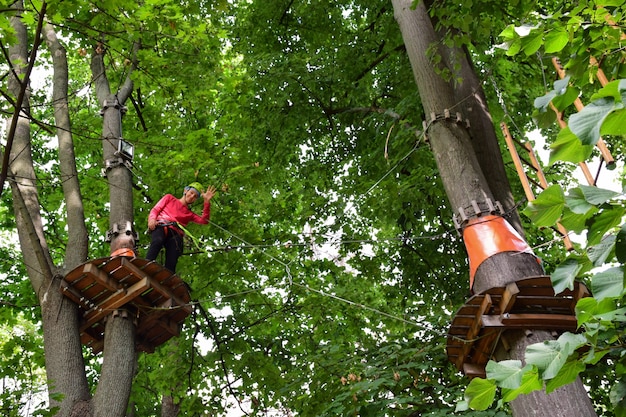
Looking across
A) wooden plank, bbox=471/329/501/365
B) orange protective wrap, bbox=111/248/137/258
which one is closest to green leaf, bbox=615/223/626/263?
wooden plank, bbox=471/329/501/365

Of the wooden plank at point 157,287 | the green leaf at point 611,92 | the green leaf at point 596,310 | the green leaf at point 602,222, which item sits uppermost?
the wooden plank at point 157,287

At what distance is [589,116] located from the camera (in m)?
1.30

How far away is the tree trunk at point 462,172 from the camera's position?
3.79 m

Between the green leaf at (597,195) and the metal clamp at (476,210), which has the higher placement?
the metal clamp at (476,210)

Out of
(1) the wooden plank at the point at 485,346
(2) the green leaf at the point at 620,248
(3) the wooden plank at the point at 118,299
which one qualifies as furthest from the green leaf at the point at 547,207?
(3) the wooden plank at the point at 118,299

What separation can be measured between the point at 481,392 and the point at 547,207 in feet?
1.72

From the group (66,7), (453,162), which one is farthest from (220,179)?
(66,7)

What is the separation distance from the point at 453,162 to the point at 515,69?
14.3 feet

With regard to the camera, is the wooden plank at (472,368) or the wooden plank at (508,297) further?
the wooden plank at (472,368)

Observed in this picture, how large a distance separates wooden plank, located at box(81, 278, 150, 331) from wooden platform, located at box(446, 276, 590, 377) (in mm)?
2454

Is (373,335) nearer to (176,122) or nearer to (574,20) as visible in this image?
(176,122)

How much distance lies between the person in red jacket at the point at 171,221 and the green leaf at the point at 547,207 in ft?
16.9

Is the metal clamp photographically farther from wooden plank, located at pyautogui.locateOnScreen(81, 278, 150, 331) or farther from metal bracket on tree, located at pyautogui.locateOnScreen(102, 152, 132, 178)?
metal bracket on tree, located at pyautogui.locateOnScreen(102, 152, 132, 178)

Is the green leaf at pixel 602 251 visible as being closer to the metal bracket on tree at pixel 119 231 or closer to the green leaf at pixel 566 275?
the green leaf at pixel 566 275
